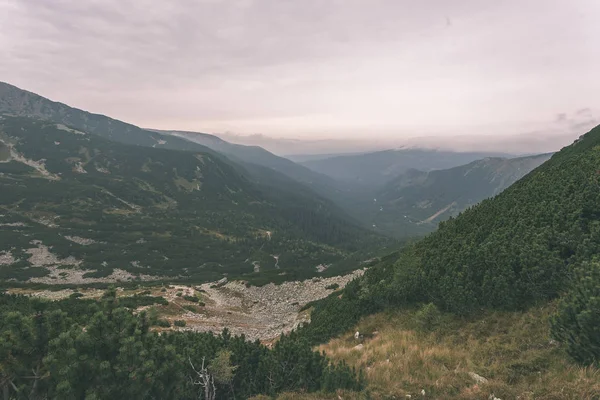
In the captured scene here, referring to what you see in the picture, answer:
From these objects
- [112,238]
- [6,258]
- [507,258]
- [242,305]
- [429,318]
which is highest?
[507,258]

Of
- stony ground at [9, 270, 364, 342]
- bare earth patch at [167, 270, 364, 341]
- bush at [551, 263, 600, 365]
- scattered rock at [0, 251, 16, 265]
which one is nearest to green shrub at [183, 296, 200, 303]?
stony ground at [9, 270, 364, 342]

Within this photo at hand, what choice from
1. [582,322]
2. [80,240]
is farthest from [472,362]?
[80,240]

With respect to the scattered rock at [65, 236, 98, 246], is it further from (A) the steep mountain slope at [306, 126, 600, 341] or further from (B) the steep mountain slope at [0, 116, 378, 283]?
(A) the steep mountain slope at [306, 126, 600, 341]

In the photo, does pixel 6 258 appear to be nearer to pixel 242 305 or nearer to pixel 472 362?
pixel 242 305

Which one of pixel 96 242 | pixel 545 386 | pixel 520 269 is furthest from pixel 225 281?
pixel 96 242

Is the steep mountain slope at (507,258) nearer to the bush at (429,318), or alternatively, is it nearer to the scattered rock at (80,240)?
the bush at (429,318)

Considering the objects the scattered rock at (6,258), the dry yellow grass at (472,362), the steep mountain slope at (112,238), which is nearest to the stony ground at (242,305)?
the dry yellow grass at (472,362)
